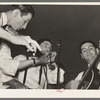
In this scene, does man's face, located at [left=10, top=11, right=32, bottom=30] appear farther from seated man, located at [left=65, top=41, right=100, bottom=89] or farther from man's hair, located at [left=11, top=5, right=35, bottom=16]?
seated man, located at [left=65, top=41, right=100, bottom=89]

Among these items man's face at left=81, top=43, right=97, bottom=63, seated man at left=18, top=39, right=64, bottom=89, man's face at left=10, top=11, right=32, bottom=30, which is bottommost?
seated man at left=18, top=39, right=64, bottom=89

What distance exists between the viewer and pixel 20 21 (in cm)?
136

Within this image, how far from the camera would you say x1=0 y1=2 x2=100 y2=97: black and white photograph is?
129cm

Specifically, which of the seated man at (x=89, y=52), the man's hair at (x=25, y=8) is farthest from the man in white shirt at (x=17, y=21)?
the seated man at (x=89, y=52)

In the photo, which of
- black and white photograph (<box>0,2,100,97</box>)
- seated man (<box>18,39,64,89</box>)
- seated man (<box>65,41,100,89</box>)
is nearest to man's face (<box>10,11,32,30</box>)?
black and white photograph (<box>0,2,100,97</box>)

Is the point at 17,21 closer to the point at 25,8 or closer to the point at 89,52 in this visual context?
the point at 25,8

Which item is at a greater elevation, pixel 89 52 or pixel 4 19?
pixel 4 19

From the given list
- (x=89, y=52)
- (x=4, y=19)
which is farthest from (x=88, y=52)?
(x=4, y=19)

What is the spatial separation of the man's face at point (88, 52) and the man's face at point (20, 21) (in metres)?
0.34

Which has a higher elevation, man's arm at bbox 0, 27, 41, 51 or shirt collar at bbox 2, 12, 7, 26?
shirt collar at bbox 2, 12, 7, 26

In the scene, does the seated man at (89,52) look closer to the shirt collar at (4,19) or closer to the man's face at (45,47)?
the man's face at (45,47)

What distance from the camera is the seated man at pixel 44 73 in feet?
4.24

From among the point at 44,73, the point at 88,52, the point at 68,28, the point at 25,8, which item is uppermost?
the point at 25,8

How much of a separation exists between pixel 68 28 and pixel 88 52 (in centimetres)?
17
